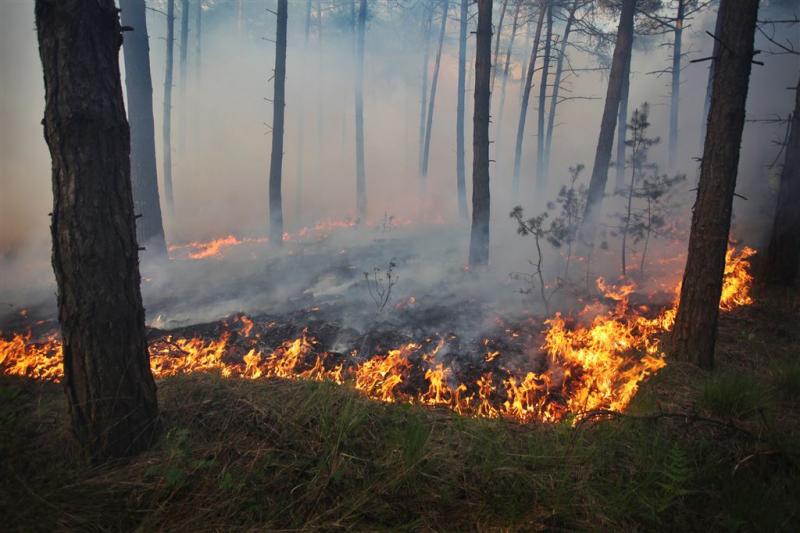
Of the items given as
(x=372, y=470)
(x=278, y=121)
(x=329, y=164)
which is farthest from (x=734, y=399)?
(x=329, y=164)

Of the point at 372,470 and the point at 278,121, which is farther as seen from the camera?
the point at 278,121

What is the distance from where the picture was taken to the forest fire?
17.6 ft

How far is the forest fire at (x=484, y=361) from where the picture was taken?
537cm

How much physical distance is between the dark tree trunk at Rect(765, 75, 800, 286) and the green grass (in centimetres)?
686

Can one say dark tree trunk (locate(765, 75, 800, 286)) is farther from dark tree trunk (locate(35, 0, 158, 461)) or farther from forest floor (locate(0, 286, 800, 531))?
dark tree trunk (locate(35, 0, 158, 461))

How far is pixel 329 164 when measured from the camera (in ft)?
108

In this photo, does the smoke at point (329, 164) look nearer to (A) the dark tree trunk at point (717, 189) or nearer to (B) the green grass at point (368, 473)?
(A) the dark tree trunk at point (717, 189)

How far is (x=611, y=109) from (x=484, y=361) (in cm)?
860

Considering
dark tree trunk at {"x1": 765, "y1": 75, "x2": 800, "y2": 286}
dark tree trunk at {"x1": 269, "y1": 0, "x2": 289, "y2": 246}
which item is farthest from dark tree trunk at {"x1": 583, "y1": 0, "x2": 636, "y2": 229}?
dark tree trunk at {"x1": 269, "y1": 0, "x2": 289, "y2": 246}

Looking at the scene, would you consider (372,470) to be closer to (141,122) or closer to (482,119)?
(482,119)

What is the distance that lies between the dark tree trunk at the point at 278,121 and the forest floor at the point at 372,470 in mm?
11976

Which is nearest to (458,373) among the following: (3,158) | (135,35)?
(135,35)

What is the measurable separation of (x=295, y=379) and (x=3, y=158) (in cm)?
2325

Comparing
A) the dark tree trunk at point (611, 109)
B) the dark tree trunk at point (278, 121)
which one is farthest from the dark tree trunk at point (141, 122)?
the dark tree trunk at point (611, 109)
